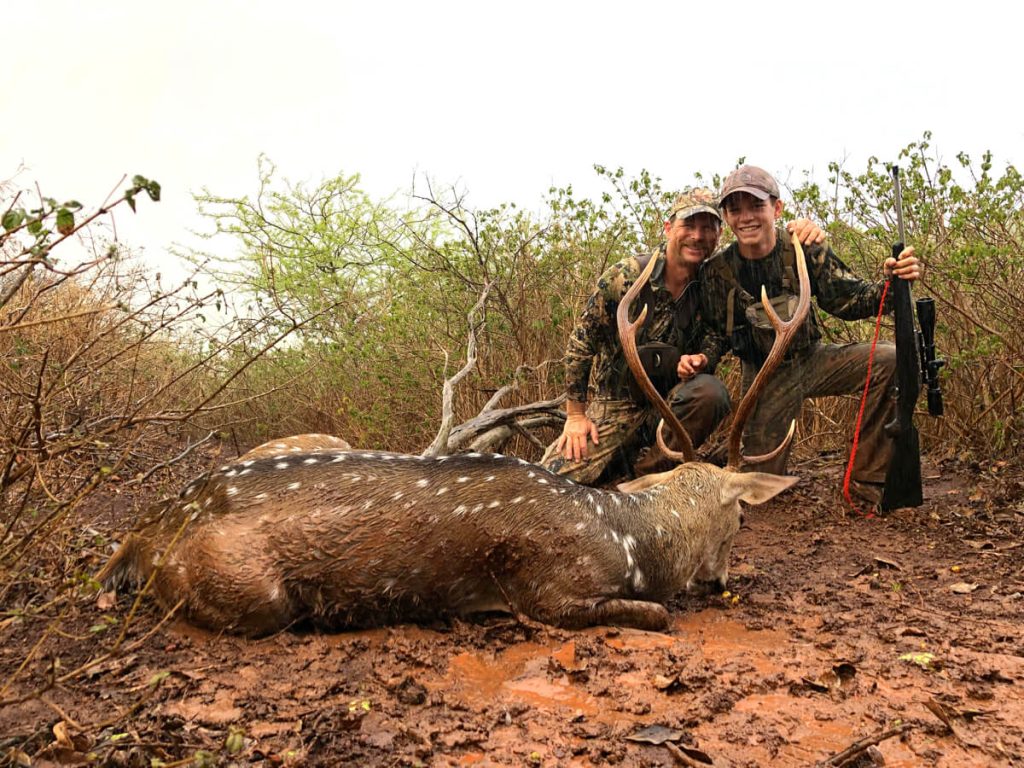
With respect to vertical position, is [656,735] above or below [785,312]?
below

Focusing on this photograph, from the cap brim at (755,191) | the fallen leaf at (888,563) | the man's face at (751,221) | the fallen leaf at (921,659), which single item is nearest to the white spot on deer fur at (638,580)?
the fallen leaf at (921,659)

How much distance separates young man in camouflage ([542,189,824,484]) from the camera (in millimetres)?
6234

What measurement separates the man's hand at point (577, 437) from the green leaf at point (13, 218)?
14.6 feet

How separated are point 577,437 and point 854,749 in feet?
12.1

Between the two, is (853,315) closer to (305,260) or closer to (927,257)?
(927,257)

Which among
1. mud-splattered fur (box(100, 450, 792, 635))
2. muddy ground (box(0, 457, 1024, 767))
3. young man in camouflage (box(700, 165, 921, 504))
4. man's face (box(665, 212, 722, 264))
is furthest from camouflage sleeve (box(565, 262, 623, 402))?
muddy ground (box(0, 457, 1024, 767))

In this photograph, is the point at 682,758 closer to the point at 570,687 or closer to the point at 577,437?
the point at 570,687

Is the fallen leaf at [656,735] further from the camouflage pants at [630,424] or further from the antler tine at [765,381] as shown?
the camouflage pants at [630,424]

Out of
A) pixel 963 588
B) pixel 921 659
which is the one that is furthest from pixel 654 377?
pixel 921 659

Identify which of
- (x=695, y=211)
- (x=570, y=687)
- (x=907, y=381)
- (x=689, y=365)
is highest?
(x=695, y=211)

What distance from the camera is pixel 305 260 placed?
13266mm

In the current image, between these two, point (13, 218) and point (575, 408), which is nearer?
point (13, 218)

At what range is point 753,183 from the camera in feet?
19.8

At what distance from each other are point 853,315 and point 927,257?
37.2 inches
